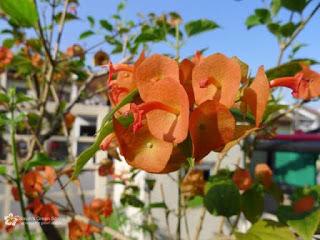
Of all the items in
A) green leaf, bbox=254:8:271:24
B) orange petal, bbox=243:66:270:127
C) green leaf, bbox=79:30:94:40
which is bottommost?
orange petal, bbox=243:66:270:127

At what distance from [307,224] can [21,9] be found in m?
0.51

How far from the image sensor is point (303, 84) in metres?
0.32

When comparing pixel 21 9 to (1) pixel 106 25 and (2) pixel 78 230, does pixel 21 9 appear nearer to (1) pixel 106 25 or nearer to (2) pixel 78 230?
(2) pixel 78 230

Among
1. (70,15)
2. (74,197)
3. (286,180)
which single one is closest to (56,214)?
(70,15)

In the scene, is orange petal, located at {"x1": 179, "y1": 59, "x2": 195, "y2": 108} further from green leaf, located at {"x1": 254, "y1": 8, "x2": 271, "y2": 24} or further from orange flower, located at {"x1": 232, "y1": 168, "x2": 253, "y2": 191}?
green leaf, located at {"x1": 254, "y1": 8, "x2": 271, "y2": 24}

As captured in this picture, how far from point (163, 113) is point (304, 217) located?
1.08ft

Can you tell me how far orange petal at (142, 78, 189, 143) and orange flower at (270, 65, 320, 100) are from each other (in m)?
0.10

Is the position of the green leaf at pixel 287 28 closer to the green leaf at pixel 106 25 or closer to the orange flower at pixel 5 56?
the green leaf at pixel 106 25

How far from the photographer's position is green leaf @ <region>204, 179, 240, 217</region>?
59 centimetres

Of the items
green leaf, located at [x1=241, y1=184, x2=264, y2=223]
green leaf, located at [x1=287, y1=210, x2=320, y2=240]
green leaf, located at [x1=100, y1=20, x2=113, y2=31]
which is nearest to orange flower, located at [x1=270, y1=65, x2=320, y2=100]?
green leaf, located at [x1=287, y1=210, x2=320, y2=240]

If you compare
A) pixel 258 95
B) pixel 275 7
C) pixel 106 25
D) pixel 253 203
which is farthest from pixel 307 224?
pixel 106 25

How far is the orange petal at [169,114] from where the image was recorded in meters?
0.26

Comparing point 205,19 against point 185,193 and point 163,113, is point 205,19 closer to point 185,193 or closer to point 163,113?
Result: point 185,193

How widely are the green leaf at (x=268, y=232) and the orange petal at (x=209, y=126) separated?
0.92 feet
